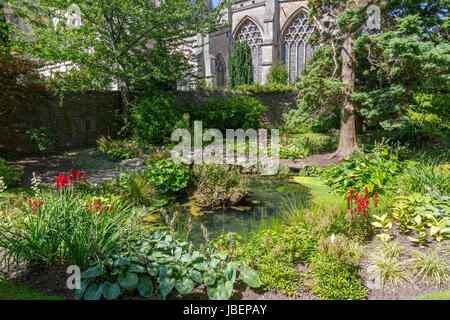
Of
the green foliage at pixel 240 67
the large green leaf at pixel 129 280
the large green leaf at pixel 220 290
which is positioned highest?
the green foliage at pixel 240 67

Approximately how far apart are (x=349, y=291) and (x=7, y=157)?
10056 mm

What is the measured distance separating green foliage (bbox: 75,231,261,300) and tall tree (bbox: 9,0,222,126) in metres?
8.64

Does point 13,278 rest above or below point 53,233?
below

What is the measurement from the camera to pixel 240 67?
23.8m

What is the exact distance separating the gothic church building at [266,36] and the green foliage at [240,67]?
4.15 ft

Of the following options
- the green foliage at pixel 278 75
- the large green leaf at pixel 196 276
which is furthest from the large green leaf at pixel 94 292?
the green foliage at pixel 278 75

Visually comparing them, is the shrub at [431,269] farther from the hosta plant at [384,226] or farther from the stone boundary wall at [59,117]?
the stone boundary wall at [59,117]

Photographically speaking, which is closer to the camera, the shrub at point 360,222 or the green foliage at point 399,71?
the shrub at point 360,222

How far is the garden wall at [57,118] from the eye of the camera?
8.34 m
